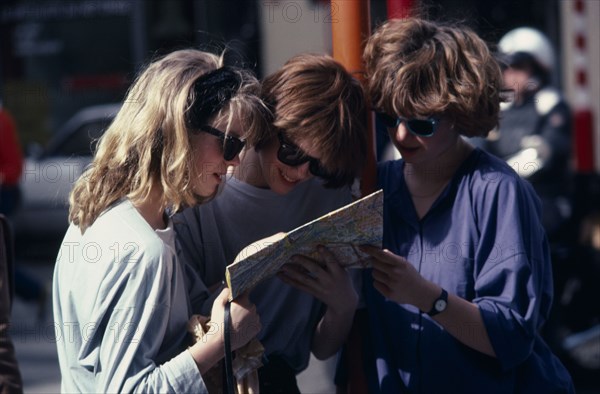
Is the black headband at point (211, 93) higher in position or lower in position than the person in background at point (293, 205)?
higher

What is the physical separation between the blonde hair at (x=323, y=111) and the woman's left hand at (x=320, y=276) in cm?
22

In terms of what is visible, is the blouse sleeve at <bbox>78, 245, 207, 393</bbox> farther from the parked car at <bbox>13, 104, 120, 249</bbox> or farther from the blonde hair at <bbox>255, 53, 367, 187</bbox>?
the parked car at <bbox>13, 104, 120, 249</bbox>

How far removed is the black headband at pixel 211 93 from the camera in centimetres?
228

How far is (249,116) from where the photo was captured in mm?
2346

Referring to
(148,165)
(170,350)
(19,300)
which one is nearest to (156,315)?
(170,350)

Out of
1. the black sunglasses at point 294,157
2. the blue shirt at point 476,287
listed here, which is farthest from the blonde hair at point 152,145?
the blue shirt at point 476,287

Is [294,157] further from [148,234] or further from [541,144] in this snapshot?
[541,144]

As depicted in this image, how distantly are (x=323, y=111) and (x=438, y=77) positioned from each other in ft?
0.98

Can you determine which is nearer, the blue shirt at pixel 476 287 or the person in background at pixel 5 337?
the blue shirt at pixel 476 287

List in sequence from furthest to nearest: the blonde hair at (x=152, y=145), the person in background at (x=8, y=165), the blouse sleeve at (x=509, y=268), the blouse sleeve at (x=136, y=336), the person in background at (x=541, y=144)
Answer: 1. the person in background at (x=8, y=165)
2. the person in background at (x=541, y=144)
3. the blouse sleeve at (x=509, y=268)
4. the blonde hair at (x=152, y=145)
5. the blouse sleeve at (x=136, y=336)

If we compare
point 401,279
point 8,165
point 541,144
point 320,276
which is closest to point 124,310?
point 320,276

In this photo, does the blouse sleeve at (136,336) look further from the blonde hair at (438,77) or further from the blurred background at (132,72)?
the blurred background at (132,72)

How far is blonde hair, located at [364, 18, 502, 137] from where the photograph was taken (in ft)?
8.07

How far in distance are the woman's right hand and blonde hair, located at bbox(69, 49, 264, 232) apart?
236 millimetres
